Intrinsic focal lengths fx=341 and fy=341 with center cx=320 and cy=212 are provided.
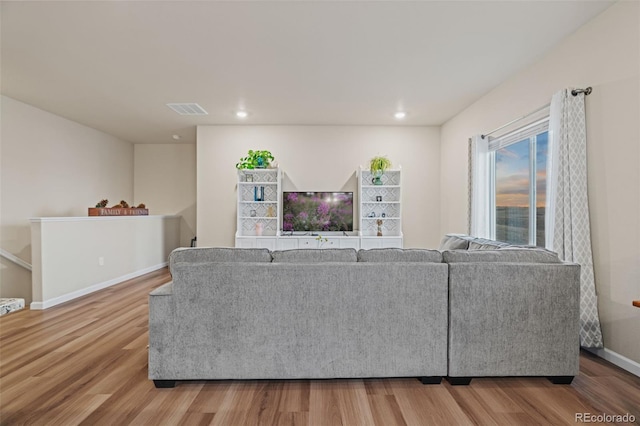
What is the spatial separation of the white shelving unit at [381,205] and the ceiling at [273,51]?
1343 millimetres

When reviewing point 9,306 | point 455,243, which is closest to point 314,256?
point 455,243

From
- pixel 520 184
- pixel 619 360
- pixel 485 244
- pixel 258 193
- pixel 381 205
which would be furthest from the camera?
pixel 381 205

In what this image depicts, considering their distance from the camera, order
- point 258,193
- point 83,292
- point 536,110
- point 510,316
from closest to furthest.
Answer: point 510,316 < point 536,110 < point 83,292 < point 258,193

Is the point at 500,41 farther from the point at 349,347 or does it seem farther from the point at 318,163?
the point at 318,163

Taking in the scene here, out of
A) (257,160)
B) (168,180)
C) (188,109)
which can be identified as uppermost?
A: (188,109)

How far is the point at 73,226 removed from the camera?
457 centimetres

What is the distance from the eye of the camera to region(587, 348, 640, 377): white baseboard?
2.43 meters

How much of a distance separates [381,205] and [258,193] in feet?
7.27

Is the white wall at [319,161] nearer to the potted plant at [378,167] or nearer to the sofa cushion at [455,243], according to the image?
the potted plant at [378,167]

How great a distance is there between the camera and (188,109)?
5.17 meters

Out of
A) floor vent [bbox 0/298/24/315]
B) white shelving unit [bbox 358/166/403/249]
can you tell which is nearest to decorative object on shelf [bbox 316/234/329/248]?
white shelving unit [bbox 358/166/403/249]

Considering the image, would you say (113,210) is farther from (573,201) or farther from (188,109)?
(573,201)

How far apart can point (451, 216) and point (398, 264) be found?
154 inches

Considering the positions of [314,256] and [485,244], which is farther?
[485,244]
